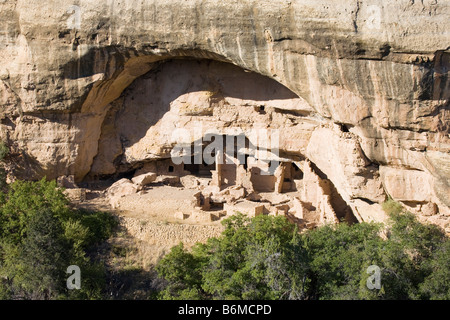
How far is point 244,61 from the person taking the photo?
17.4 m

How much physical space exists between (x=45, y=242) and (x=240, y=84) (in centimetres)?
687

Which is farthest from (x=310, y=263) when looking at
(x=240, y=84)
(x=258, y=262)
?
(x=240, y=84)

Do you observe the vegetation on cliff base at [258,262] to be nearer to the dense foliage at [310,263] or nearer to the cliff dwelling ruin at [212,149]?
the dense foliage at [310,263]

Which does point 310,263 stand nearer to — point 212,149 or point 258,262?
point 258,262

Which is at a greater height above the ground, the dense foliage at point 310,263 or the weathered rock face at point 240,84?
the weathered rock face at point 240,84

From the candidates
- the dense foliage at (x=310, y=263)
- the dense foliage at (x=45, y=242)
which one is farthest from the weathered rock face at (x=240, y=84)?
the dense foliage at (x=45, y=242)

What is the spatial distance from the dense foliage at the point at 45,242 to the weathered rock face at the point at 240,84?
7.51 ft

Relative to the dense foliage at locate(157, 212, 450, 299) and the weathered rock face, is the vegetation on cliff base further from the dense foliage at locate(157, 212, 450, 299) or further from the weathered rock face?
the weathered rock face

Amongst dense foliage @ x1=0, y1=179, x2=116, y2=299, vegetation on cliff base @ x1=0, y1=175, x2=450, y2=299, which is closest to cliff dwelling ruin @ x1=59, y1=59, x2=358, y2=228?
dense foliage @ x1=0, y1=179, x2=116, y2=299

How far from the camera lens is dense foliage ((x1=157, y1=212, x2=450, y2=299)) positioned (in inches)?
597

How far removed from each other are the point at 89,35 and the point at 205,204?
5470 mm

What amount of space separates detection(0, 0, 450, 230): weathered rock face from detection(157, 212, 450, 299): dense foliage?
151 cm

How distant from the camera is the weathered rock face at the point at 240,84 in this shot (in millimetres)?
15703
